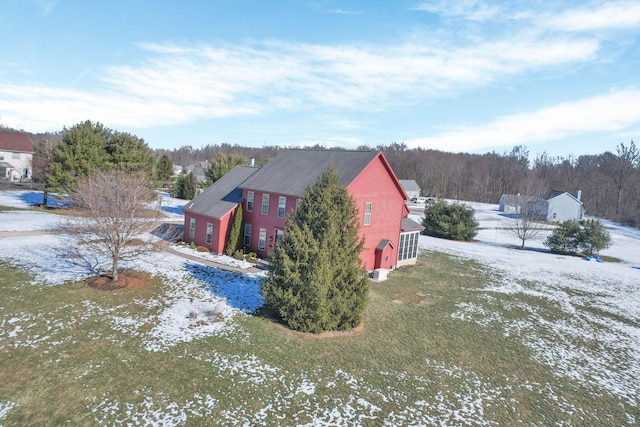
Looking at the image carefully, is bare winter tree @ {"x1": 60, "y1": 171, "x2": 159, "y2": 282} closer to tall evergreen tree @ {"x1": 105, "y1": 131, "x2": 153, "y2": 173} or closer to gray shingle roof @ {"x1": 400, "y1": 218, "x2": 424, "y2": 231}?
gray shingle roof @ {"x1": 400, "y1": 218, "x2": 424, "y2": 231}

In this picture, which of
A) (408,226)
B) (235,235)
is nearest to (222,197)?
(235,235)

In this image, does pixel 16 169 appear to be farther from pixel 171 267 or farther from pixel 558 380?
pixel 558 380

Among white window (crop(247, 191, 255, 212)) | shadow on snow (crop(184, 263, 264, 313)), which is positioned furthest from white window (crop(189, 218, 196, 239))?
shadow on snow (crop(184, 263, 264, 313))

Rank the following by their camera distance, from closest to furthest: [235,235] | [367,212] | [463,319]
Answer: [463,319] < [367,212] < [235,235]

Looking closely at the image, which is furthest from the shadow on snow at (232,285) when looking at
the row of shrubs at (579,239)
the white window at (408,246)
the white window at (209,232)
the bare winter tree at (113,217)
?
the row of shrubs at (579,239)

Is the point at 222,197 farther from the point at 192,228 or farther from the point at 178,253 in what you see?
the point at 178,253

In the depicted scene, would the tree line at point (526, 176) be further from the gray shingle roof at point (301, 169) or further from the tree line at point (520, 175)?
the gray shingle roof at point (301, 169)
